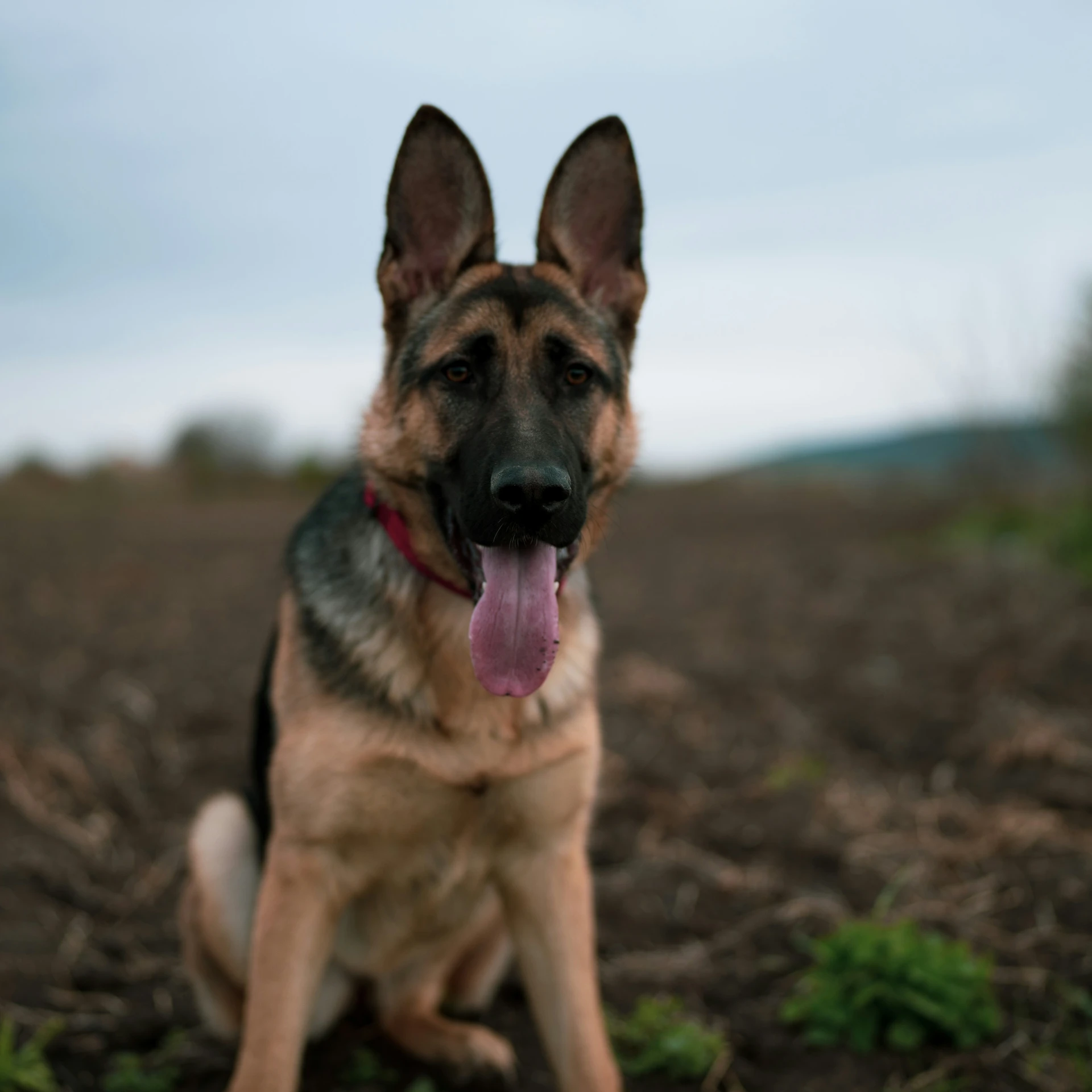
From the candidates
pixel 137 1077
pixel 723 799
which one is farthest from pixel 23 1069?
pixel 723 799

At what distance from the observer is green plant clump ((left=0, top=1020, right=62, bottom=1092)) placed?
3162 mm

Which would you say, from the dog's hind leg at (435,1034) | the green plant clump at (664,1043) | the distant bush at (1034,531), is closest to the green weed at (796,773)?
the green plant clump at (664,1043)

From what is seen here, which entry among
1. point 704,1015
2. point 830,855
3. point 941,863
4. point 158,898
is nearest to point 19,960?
point 158,898

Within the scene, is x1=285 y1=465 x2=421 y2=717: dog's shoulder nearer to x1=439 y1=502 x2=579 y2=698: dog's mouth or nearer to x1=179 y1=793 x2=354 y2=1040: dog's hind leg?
x1=439 y1=502 x2=579 y2=698: dog's mouth

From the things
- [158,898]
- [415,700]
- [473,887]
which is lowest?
[158,898]

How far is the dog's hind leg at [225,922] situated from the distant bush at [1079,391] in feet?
53.9

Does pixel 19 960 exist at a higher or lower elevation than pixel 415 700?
lower

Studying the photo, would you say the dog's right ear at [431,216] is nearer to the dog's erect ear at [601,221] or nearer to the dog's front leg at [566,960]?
the dog's erect ear at [601,221]

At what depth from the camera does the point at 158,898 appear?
15.3 feet

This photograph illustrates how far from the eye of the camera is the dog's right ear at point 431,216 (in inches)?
120

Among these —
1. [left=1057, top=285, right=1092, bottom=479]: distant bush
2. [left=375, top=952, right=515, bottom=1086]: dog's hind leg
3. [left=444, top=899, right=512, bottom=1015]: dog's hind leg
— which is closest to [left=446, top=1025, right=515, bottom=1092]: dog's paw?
[left=375, top=952, right=515, bottom=1086]: dog's hind leg

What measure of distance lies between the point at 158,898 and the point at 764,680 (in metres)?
4.95

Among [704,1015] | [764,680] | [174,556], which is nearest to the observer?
[704,1015]

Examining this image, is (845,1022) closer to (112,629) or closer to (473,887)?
(473,887)
